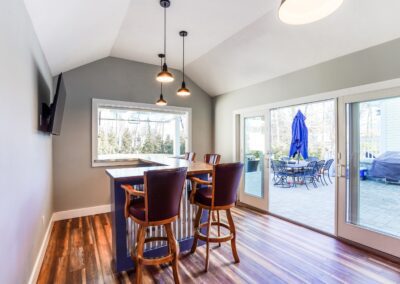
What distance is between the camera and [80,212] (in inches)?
160

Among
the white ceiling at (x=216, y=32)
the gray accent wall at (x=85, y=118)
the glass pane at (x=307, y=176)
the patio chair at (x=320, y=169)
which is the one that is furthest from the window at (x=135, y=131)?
the patio chair at (x=320, y=169)

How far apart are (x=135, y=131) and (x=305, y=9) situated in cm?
428

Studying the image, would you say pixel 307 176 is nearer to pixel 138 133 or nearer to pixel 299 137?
pixel 299 137

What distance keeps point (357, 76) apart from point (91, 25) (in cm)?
334

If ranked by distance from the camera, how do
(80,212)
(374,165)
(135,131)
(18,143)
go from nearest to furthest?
1. (18,143)
2. (374,165)
3. (80,212)
4. (135,131)

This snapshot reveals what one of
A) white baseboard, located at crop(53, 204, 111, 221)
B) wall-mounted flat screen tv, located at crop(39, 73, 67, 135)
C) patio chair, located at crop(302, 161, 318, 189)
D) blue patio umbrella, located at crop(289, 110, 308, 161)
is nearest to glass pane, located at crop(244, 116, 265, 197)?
blue patio umbrella, located at crop(289, 110, 308, 161)

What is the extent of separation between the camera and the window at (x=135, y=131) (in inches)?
173

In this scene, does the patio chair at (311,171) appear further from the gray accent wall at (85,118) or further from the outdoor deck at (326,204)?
the gray accent wall at (85,118)

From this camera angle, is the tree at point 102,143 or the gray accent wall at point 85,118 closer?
the gray accent wall at point 85,118

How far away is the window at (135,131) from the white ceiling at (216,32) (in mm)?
1043

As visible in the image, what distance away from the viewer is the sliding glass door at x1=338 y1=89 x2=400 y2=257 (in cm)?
266

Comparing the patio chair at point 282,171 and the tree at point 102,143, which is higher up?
the tree at point 102,143

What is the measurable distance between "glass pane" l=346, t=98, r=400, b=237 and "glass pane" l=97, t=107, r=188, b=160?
336 cm

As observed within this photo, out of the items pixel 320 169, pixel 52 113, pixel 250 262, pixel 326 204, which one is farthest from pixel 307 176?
pixel 52 113
